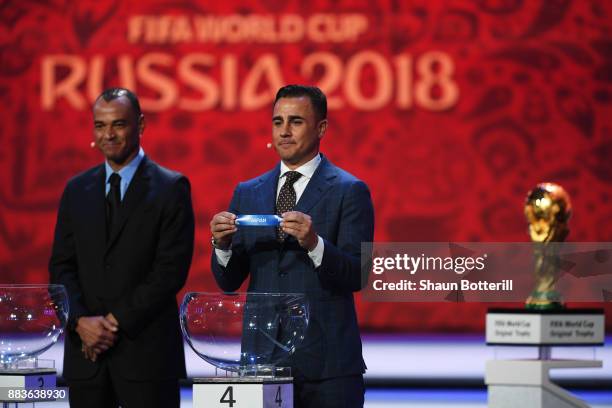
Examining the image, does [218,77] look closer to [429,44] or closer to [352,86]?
[352,86]

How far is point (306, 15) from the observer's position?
6590mm

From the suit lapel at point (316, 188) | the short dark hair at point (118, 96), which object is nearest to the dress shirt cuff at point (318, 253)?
the suit lapel at point (316, 188)

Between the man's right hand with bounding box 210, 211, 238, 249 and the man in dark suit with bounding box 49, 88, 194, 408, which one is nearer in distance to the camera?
the man's right hand with bounding box 210, 211, 238, 249

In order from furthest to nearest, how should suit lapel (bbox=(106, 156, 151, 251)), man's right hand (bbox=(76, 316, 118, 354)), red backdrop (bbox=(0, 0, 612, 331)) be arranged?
red backdrop (bbox=(0, 0, 612, 331)), suit lapel (bbox=(106, 156, 151, 251)), man's right hand (bbox=(76, 316, 118, 354))

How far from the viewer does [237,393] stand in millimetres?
2377

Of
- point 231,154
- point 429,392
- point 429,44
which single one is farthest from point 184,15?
point 429,392

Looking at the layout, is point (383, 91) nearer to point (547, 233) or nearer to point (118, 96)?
point (118, 96)

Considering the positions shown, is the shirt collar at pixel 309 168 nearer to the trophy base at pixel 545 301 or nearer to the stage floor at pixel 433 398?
the trophy base at pixel 545 301

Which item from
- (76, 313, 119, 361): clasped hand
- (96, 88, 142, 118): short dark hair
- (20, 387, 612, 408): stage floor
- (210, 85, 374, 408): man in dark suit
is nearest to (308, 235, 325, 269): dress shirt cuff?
(210, 85, 374, 408): man in dark suit

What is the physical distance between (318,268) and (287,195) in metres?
0.31

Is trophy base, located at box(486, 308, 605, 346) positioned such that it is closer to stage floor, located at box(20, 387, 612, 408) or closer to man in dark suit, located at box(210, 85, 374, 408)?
man in dark suit, located at box(210, 85, 374, 408)

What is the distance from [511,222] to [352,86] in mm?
1279

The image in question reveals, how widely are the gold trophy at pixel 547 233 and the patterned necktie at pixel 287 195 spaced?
87cm

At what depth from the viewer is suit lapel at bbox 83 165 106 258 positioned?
10.7ft
